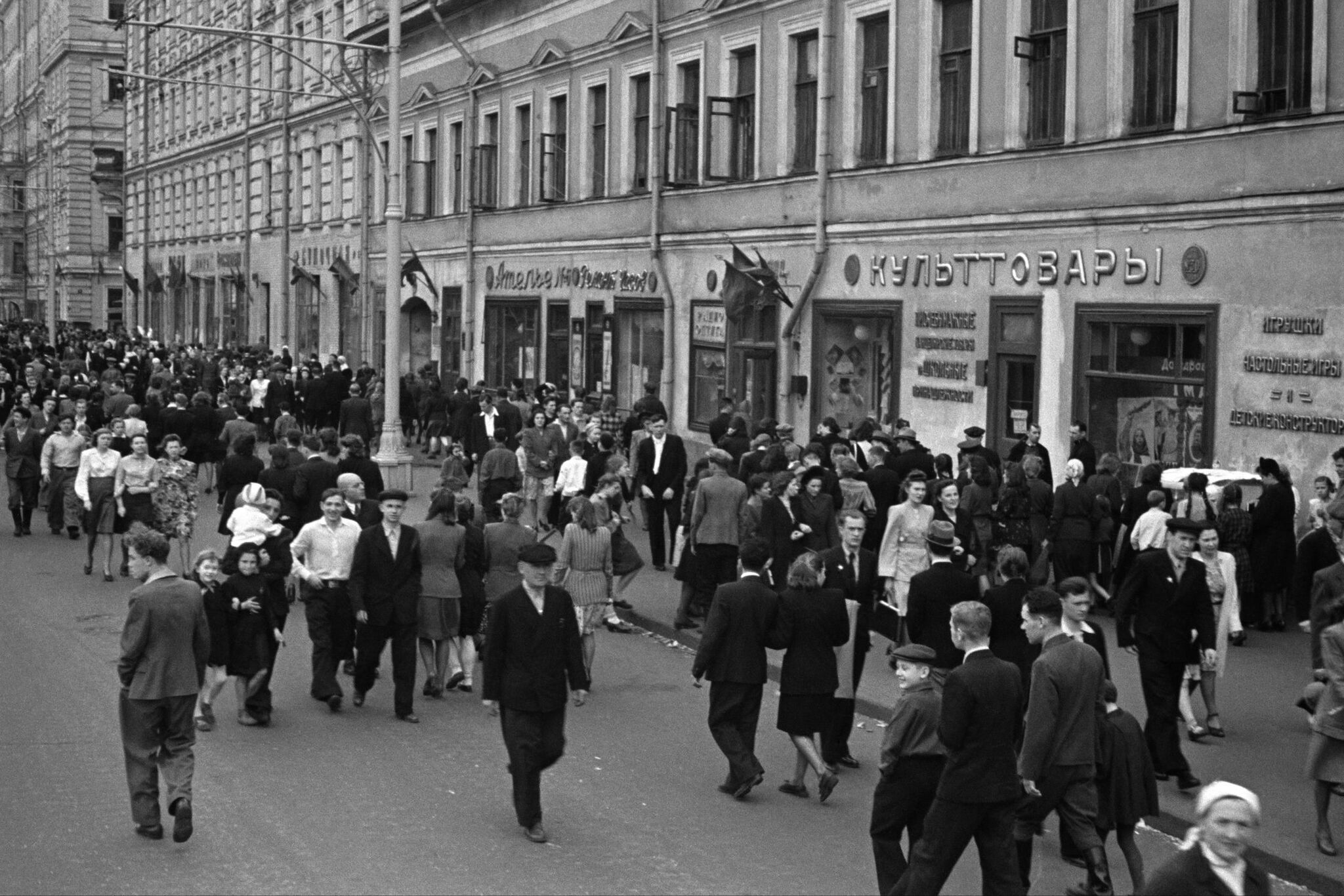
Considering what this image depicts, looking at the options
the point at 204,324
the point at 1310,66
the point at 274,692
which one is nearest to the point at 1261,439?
the point at 1310,66

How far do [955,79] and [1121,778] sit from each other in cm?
1636

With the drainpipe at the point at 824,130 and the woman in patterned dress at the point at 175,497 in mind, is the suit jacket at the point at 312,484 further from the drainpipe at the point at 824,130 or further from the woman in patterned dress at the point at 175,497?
the drainpipe at the point at 824,130

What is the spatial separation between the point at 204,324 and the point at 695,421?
40.3 meters

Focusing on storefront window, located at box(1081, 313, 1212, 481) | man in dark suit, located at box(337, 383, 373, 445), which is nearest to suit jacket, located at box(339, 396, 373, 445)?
man in dark suit, located at box(337, 383, 373, 445)

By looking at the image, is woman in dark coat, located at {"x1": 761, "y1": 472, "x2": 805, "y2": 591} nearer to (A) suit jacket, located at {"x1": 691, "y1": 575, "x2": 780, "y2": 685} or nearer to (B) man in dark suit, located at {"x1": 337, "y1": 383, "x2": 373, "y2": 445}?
(A) suit jacket, located at {"x1": 691, "y1": 575, "x2": 780, "y2": 685}

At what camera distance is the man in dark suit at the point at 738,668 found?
10898 mm

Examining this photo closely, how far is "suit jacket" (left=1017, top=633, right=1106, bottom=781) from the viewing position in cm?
889

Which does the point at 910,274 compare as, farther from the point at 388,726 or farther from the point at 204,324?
the point at 204,324

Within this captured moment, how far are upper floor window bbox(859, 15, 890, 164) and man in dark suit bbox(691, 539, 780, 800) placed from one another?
15404 mm

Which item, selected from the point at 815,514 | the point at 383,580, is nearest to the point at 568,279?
the point at 815,514

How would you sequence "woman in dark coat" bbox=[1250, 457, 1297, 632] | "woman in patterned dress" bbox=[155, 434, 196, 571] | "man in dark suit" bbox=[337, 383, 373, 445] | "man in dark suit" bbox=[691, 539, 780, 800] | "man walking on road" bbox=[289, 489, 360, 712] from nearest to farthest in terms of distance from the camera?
"man in dark suit" bbox=[691, 539, 780, 800], "man walking on road" bbox=[289, 489, 360, 712], "woman in dark coat" bbox=[1250, 457, 1297, 632], "woman in patterned dress" bbox=[155, 434, 196, 571], "man in dark suit" bbox=[337, 383, 373, 445]

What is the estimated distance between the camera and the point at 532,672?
33.4ft

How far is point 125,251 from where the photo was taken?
8231 centimetres

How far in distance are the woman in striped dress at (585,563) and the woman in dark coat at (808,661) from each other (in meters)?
3.62
